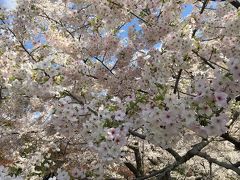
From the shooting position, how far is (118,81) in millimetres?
8805

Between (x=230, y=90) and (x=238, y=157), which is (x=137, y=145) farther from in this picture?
(x=230, y=90)

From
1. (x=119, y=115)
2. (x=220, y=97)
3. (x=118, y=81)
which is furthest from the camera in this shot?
(x=118, y=81)

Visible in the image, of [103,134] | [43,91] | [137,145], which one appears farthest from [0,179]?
[137,145]

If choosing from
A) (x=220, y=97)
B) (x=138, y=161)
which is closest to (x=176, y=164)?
(x=220, y=97)

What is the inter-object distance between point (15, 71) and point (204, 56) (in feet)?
11.0

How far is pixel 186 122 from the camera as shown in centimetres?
448

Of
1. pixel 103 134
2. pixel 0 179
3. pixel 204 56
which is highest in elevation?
pixel 204 56

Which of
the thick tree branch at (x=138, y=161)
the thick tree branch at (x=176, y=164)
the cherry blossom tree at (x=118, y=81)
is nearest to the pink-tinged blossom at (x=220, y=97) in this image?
the cherry blossom tree at (x=118, y=81)

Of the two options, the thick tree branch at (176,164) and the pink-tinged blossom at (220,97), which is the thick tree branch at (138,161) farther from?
the pink-tinged blossom at (220,97)

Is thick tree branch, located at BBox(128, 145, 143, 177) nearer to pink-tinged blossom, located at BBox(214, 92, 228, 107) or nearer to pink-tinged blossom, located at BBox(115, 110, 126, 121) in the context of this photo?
pink-tinged blossom, located at BBox(115, 110, 126, 121)

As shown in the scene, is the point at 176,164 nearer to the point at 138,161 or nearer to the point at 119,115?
the point at 119,115

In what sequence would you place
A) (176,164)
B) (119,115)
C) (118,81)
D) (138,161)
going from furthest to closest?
(138,161), (118,81), (176,164), (119,115)

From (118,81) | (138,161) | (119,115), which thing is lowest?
(119,115)

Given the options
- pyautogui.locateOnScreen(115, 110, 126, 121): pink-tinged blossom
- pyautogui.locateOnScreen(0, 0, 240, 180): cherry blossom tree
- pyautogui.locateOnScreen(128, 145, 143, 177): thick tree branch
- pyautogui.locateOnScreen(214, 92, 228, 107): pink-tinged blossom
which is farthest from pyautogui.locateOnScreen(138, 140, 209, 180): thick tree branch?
pyautogui.locateOnScreen(128, 145, 143, 177): thick tree branch
